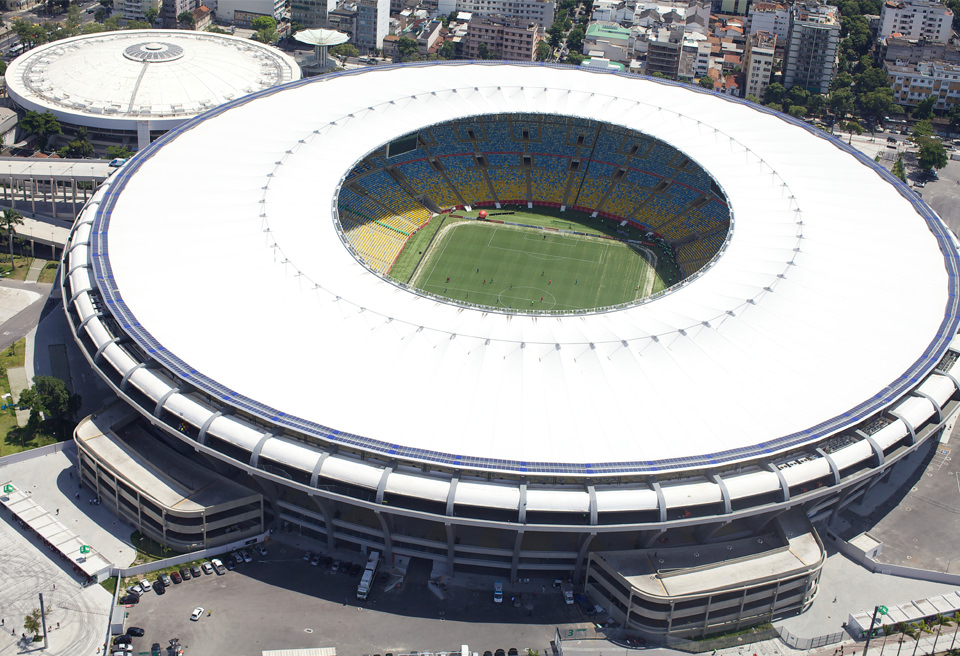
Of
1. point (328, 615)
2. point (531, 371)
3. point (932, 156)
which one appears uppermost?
point (932, 156)

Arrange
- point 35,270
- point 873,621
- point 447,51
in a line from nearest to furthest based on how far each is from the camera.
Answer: point 873,621, point 35,270, point 447,51

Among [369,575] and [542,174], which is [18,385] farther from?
[542,174]

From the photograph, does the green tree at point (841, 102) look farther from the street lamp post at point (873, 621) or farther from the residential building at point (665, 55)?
the street lamp post at point (873, 621)

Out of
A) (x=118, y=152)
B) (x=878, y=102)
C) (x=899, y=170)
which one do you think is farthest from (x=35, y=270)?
(x=878, y=102)

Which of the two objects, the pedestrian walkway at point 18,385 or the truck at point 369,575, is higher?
the pedestrian walkway at point 18,385

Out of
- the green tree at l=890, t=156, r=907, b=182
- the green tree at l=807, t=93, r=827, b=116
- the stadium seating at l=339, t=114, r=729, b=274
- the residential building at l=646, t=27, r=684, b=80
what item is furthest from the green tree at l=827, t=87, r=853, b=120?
the stadium seating at l=339, t=114, r=729, b=274

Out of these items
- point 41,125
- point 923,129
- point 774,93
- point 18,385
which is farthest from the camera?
point 774,93

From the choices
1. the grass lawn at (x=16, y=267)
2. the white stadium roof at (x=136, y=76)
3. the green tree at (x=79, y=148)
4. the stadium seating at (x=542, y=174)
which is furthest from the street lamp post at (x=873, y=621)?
the green tree at (x=79, y=148)
